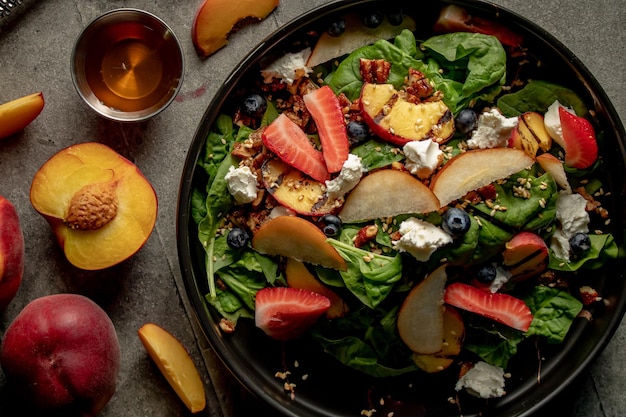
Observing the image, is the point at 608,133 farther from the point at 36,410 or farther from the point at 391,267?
the point at 36,410

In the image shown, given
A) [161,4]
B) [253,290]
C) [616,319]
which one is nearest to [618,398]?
[616,319]

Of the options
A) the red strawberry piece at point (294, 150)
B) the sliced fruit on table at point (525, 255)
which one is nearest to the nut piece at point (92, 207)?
the red strawberry piece at point (294, 150)

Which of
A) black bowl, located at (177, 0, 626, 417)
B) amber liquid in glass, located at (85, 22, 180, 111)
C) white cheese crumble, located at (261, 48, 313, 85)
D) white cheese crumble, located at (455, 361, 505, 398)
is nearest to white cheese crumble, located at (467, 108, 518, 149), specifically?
black bowl, located at (177, 0, 626, 417)

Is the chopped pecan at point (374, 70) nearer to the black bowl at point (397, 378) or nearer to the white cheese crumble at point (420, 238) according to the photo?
the black bowl at point (397, 378)

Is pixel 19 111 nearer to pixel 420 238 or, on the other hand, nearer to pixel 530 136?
pixel 420 238

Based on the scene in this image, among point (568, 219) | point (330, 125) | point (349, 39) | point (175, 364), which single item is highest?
point (349, 39)

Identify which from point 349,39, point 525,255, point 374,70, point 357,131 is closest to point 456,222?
point 525,255
